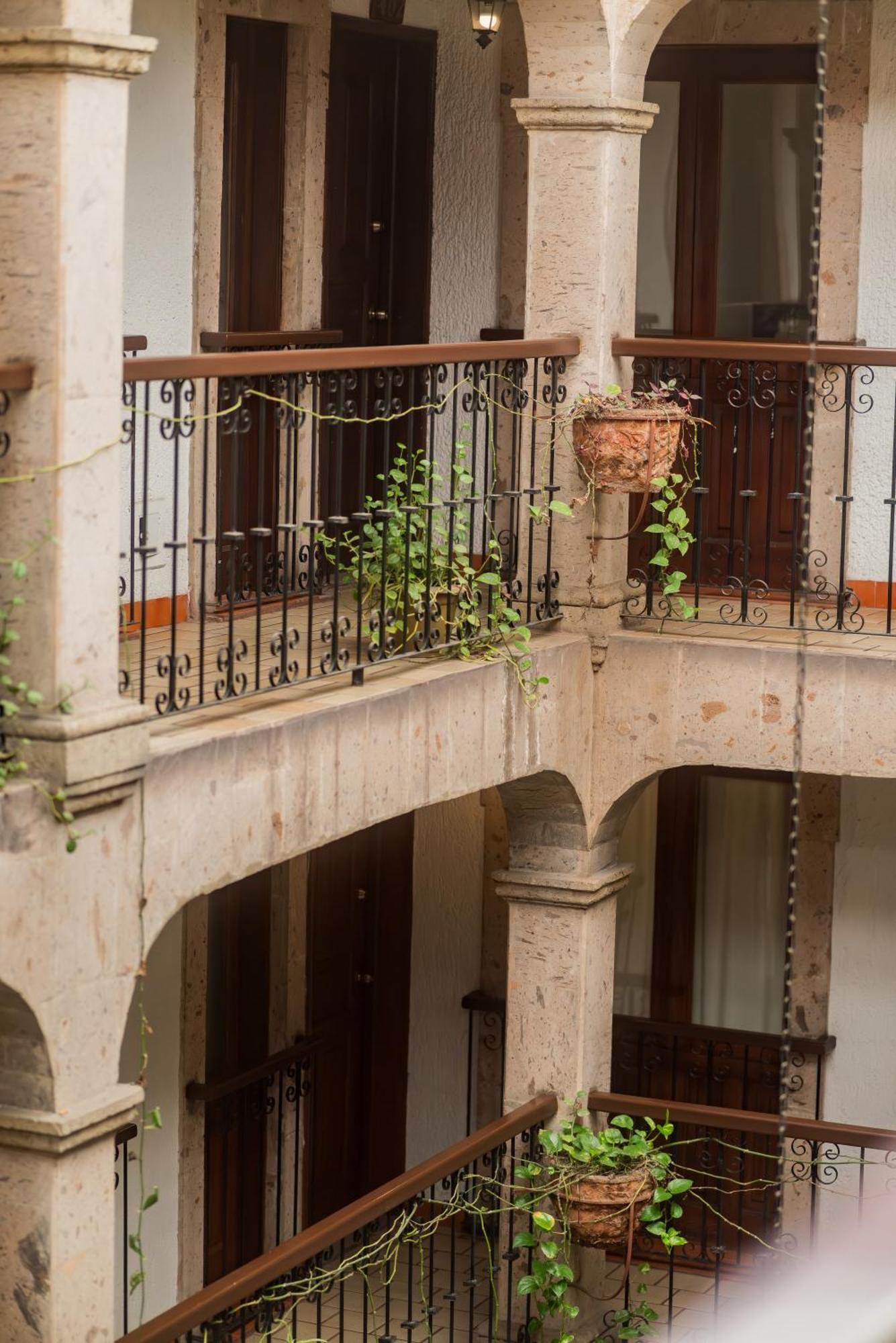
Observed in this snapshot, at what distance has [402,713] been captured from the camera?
263 inches

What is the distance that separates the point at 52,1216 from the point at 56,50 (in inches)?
115

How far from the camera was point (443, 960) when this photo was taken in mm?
10891

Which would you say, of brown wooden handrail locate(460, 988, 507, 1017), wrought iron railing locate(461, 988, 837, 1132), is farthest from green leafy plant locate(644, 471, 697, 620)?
brown wooden handrail locate(460, 988, 507, 1017)

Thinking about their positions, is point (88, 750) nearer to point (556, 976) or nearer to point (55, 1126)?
point (55, 1126)

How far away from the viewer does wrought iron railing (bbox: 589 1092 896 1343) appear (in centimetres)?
895

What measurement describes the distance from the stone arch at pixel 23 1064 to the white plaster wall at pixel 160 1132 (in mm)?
3239

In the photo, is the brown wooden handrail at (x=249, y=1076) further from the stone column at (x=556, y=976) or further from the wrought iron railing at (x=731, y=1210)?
the wrought iron railing at (x=731, y=1210)

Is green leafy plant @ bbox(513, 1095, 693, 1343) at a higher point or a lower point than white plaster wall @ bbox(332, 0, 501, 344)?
lower

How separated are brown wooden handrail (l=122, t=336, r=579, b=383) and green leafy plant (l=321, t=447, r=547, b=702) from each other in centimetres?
38

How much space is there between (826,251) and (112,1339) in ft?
20.7

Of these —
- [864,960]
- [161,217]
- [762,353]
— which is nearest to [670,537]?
[762,353]

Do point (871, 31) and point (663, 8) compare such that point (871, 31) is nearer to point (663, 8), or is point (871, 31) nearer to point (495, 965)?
point (663, 8)

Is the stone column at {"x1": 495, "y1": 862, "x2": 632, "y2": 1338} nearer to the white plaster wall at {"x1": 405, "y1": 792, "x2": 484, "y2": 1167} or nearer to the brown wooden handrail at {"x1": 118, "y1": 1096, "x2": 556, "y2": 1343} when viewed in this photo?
the brown wooden handrail at {"x1": 118, "y1": 1096, "x2": 556, "y2": 1343}

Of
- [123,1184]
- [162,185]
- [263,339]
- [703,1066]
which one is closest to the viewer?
[162,185]
